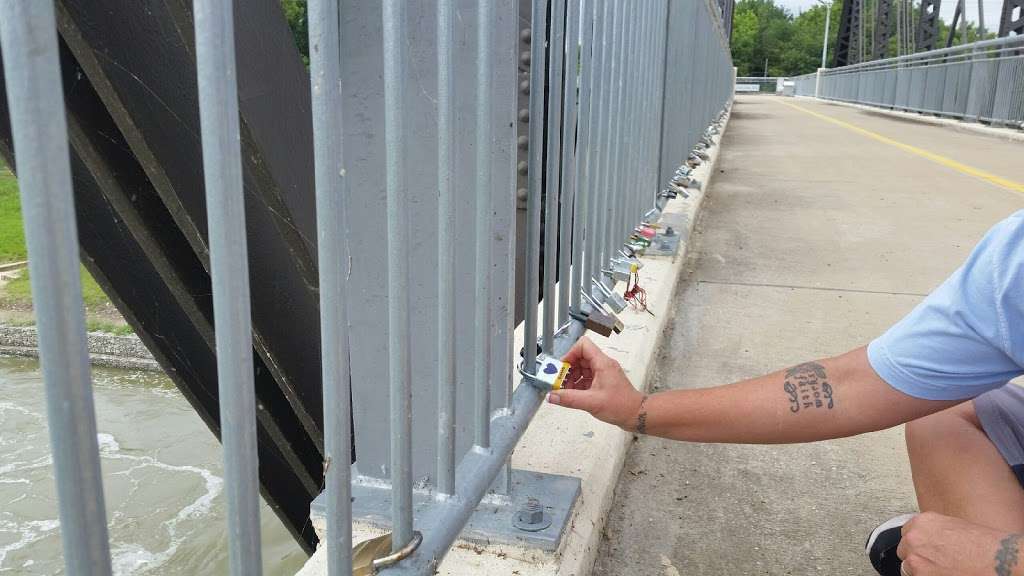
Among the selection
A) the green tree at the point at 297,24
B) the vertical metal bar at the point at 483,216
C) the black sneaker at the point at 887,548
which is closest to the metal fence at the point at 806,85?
the green tree at the point at 297,24

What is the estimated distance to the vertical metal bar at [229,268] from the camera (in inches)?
26.2

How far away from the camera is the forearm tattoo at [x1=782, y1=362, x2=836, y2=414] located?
1.68 m

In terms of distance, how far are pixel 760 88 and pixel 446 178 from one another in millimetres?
79059

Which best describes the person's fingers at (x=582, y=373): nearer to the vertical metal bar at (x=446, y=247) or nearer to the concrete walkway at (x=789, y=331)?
the concrete walkway at (x=789, y=331)

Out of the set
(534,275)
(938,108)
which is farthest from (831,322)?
(938,108)

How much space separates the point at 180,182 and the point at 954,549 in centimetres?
168

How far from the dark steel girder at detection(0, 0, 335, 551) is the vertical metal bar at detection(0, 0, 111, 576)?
1.05 metres

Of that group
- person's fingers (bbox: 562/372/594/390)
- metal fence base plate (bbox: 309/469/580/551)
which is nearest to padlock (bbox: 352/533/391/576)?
metal fence base plate (bbox: 309/469/580/551)

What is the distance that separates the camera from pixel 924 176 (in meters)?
8.29

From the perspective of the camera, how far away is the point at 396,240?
1044 millimetres

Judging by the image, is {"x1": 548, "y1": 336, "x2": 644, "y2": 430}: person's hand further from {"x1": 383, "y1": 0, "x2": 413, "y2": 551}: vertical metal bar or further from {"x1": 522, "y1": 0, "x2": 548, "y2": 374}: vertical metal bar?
{"x1": 383, "y1": 0, "x2": 413, "y2": 551}: vertical metal bar

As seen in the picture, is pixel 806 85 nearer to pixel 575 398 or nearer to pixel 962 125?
pixel 962 125

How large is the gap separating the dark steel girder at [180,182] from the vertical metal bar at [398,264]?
719 mm

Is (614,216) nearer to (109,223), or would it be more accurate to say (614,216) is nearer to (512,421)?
(512,421)
